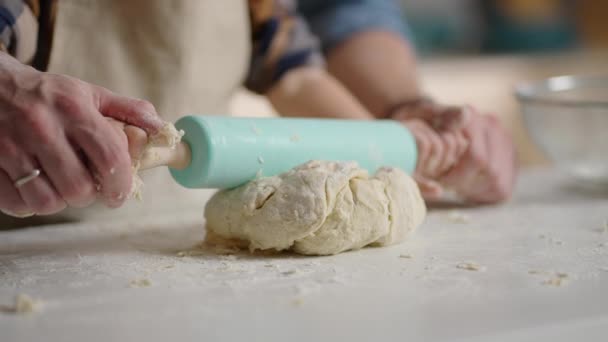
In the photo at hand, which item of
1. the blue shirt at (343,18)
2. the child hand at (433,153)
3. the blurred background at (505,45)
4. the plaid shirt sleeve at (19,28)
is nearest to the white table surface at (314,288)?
the child hand at (433,153)

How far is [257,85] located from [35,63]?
0.42m

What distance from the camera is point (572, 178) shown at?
132cm

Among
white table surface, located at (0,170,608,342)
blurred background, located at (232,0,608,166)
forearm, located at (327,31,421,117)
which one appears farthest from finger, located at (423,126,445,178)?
blurred background, located at (232,0,608,166)

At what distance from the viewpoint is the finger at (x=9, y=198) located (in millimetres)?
647

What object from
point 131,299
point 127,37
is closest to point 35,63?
point 127,37

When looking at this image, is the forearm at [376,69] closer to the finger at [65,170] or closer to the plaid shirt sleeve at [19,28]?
the plaid shirt sleeve at [19,28]

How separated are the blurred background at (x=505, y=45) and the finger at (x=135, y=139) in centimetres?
208

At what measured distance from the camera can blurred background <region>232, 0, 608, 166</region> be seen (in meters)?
2.74

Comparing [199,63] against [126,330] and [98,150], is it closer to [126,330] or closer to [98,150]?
[98,150]

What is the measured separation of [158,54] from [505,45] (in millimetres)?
2239

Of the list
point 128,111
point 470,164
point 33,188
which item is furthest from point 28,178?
point 470,164

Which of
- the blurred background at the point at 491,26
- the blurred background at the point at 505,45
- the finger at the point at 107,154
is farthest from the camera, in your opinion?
the blurred background at the point at 491,26

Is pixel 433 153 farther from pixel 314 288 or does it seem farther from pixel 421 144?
pixel 314 288

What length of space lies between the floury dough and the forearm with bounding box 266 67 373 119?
16.3 inches
